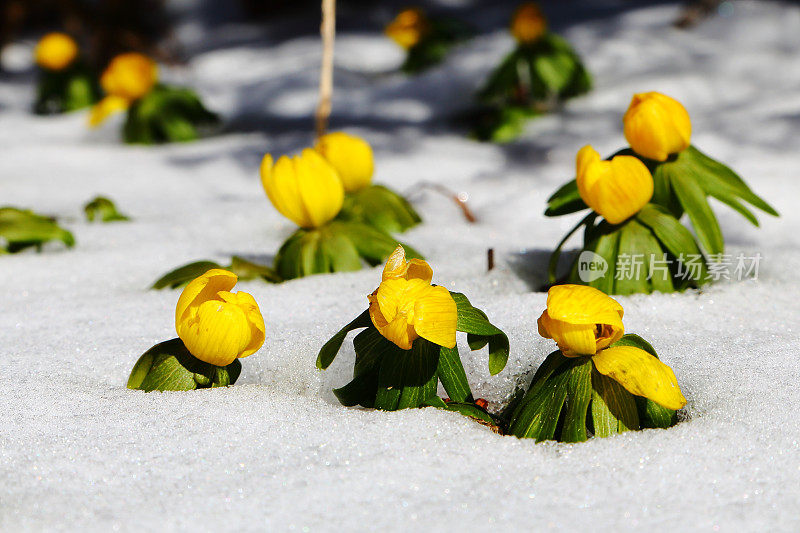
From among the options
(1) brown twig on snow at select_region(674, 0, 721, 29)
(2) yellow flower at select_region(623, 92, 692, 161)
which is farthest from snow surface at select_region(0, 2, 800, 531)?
(1) brown twig on snow at select_region(674, 0, 721, 29)

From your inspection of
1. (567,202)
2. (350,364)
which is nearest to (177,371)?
(350,364)

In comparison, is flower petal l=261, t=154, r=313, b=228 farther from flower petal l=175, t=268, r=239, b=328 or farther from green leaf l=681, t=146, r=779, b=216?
green leaf l=681, t=146, r=779, b=216

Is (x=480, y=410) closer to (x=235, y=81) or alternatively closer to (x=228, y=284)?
(x=228, y=284)

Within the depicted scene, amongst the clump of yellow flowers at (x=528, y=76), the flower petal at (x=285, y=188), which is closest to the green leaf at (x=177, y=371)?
the flower petal at (x=285, y=188)

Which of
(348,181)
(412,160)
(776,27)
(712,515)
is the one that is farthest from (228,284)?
(776,27)

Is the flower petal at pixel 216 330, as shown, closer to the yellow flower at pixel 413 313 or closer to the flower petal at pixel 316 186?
the yellow flower at pixel 413 313

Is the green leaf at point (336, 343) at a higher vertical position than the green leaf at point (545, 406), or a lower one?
higher
